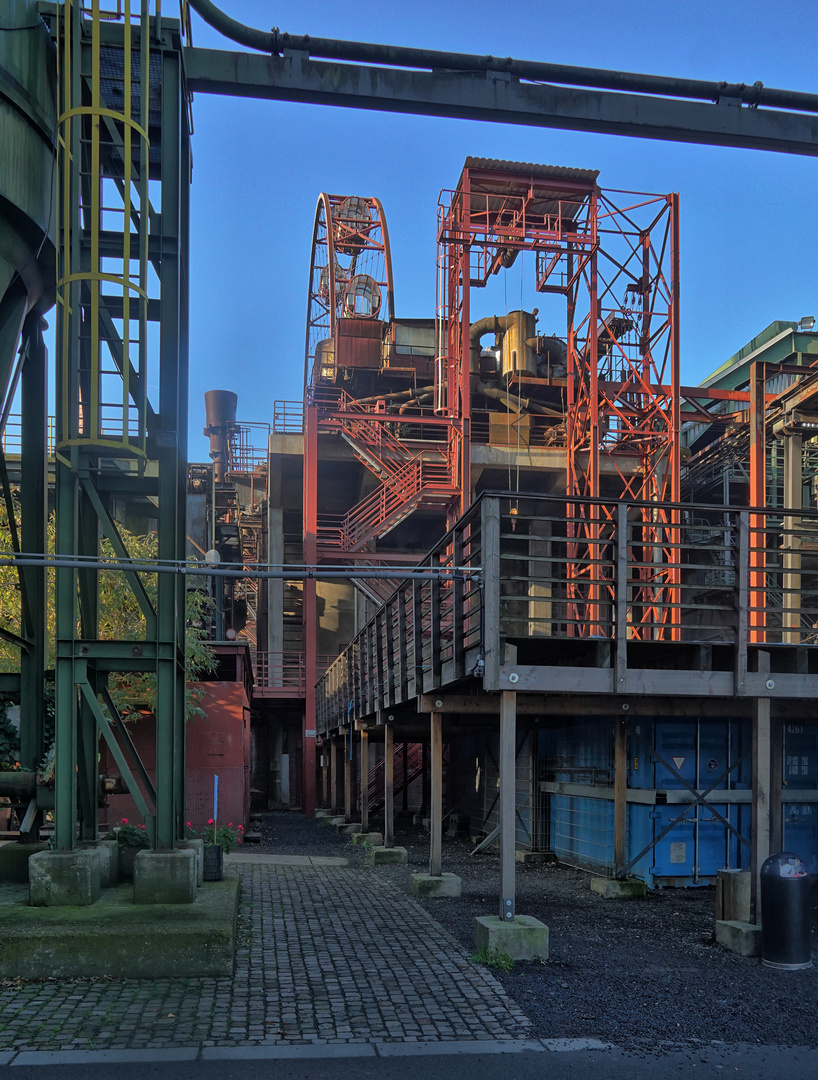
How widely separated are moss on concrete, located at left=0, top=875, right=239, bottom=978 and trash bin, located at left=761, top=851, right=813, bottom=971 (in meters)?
4.50

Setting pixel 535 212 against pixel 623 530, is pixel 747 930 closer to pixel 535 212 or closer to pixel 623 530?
pixel 623 530

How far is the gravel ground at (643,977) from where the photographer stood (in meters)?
6.83

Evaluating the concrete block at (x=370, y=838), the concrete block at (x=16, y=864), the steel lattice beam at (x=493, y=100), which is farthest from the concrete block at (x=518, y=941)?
the concrete block at (x=370, y=838)

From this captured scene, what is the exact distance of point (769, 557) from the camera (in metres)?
31.4

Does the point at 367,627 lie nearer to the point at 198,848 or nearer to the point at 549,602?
the point at 549,602

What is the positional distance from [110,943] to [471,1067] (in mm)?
3237

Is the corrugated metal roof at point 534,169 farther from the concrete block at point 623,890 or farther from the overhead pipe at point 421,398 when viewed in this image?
the concrete block at point 623,890

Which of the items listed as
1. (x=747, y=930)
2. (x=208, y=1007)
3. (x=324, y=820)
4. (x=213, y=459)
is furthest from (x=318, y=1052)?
(x=213, y=459)

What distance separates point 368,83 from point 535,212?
24539mm

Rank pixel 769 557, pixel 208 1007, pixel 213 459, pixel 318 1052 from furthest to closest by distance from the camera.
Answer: pixel 213 459, pixel 769 557, pixel 208 1007, pixel 318 1052

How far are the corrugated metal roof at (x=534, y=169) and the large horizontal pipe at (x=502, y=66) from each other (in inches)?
838

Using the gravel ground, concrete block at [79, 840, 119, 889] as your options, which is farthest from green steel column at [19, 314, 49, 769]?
the gravel ground

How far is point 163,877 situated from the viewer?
891 centimetres

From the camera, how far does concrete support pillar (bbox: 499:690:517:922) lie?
8672 mm
